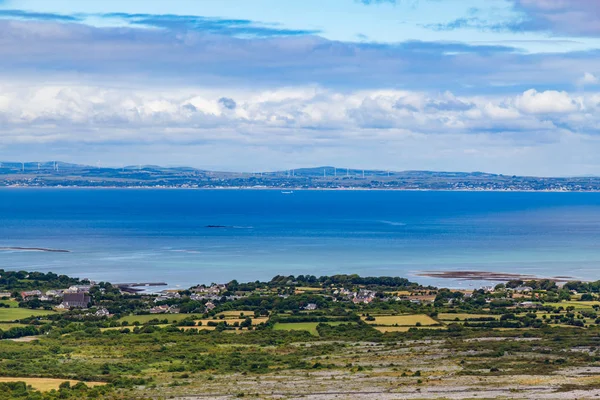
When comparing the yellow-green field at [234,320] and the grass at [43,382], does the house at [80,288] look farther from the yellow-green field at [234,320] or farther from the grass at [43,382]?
the grass at [43,382]

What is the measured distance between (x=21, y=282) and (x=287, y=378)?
4998 cm

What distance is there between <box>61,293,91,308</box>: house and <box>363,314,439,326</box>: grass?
22.7 m

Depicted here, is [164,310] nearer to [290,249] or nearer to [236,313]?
[236,313]

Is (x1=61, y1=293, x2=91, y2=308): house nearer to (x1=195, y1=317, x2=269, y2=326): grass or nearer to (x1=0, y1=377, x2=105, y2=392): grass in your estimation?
(x1=195, y1=317, x2=269, y2=326): grass

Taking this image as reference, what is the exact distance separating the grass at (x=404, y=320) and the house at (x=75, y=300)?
22.7 metres

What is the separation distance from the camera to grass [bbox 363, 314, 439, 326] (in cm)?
7131

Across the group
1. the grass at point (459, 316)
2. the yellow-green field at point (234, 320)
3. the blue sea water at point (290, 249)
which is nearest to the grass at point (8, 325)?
the yellow-green field at point (234, 320)

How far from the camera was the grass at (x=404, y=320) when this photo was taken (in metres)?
71.3

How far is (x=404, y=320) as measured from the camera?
73125mm

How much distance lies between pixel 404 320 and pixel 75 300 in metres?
26.1

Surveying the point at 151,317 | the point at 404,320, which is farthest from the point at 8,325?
the point at 404,320

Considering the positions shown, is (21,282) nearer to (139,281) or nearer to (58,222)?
(139,281)

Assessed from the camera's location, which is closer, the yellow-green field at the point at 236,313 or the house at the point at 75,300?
the yellow-green field at the point at 236,313

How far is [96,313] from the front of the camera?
7544 cm
